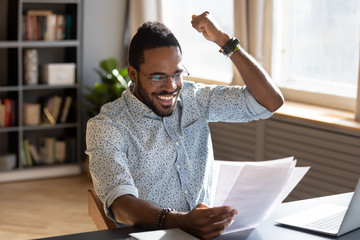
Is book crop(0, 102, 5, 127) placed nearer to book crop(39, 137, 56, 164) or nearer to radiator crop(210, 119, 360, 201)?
book crop(39, 137, 56, 164)

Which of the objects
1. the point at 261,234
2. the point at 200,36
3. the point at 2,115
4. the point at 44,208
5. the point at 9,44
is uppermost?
the point at 200,36

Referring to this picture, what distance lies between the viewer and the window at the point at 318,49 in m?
3.78

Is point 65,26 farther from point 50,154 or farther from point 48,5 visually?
point 50,154

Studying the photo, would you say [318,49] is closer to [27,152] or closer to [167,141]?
[167,141]

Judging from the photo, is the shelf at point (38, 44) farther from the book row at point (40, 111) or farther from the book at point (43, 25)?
the book row at point (40, 111)

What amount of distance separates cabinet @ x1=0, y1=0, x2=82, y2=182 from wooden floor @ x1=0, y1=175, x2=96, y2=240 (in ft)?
0.49

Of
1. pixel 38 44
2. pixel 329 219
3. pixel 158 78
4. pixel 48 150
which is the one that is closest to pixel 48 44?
pixel 38 44

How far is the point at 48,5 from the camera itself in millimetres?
5254

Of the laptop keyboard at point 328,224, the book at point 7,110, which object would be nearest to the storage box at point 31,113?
the book at point 7,110

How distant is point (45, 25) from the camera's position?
16.6ft

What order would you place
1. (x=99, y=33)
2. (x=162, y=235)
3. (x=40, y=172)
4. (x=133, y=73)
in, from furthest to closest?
(x=99, y=33) → (x=40, y=172) → (x=133, y=73) → (x=162, y=235)

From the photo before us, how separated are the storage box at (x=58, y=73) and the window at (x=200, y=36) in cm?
92

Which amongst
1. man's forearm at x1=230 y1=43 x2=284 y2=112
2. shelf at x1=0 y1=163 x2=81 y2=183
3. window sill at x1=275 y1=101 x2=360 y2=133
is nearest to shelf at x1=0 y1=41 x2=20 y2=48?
shelf at x1=0 y1=163 x2=81 y2=183

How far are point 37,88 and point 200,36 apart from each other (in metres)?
1.45
